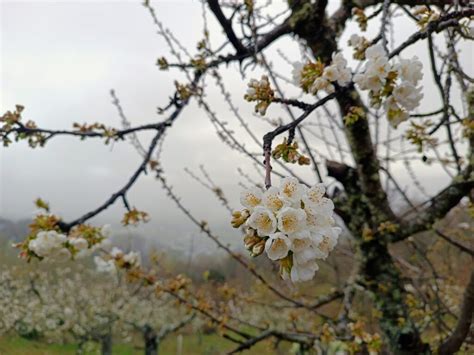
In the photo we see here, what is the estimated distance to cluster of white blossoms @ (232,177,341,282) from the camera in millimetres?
603

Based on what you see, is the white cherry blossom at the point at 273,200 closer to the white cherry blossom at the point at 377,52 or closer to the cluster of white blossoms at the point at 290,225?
the cluster of white blossoms at the point at 290,225

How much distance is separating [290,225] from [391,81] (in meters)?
0.69

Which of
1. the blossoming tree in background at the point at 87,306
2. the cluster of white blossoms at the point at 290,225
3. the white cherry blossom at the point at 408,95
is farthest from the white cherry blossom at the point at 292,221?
the blossoming tree in background at the point at 87,306

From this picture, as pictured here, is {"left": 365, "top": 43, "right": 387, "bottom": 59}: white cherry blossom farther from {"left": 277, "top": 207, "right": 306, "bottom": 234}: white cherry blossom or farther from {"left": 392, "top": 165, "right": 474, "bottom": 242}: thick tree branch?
{"left": 392, "top": 165, "right": 474, "bottom": 242}: thick tree branch

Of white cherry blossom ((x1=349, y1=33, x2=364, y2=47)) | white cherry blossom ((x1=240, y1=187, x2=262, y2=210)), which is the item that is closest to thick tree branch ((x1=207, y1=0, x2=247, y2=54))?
white cherry blossom ((x1=349, y1=33, x2=364, y2=47))

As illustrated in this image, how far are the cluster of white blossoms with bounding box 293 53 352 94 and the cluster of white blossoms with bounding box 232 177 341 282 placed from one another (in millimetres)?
509

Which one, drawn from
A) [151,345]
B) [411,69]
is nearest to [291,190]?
[411,69]

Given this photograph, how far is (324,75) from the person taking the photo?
107cm

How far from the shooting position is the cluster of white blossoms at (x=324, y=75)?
1.07 meters

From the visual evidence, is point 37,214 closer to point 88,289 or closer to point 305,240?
point 305,240

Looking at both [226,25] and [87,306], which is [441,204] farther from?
[87,306]

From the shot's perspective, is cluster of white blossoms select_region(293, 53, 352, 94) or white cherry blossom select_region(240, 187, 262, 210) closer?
white cherry blossom select_region(240, 187, 262, 210)

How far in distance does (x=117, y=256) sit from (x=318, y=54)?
178cm

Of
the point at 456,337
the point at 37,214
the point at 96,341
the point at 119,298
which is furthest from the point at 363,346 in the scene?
the point at 119,298
